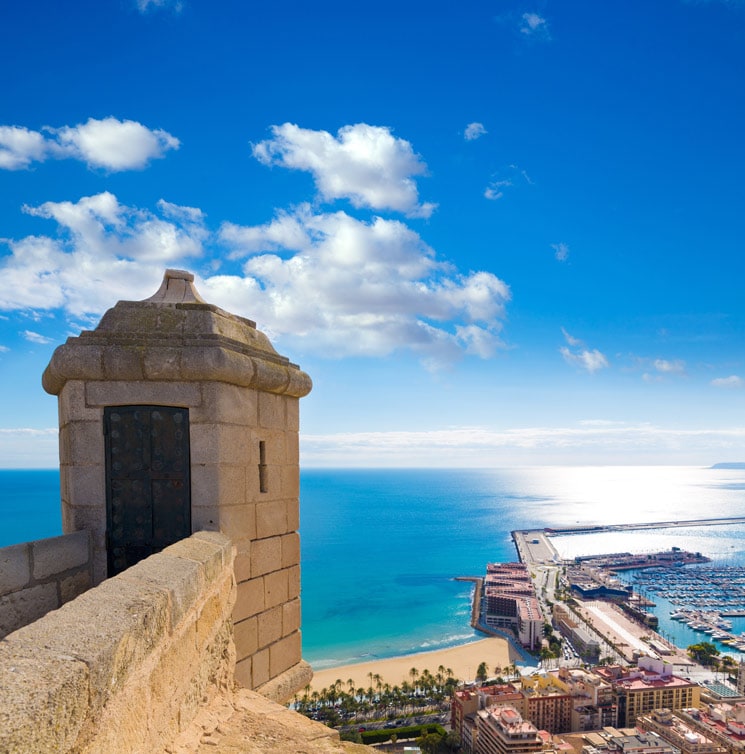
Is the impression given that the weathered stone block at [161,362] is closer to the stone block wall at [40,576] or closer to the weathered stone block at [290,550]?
the stone block wall at [40,576]

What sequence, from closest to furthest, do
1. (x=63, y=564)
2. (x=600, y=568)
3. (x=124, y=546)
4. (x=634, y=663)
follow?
1. (x=63, y=564)
2. (x=124, y=546)
3. (x=634, y=663)
4. (x=600, y=568)

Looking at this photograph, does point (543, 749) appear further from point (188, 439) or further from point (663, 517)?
point (663, 517)

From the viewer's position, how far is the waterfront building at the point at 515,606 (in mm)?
42812

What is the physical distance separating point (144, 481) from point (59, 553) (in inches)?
26.0

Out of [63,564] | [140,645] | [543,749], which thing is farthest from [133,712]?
[543,749]

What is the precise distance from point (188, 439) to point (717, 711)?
3664cm

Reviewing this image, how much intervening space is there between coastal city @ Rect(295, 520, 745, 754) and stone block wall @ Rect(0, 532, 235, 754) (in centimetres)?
2583

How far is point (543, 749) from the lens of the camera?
86.2 feet

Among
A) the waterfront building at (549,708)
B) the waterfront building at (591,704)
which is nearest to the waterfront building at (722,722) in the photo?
the waterfront building at (591,704)

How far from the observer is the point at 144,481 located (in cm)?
403

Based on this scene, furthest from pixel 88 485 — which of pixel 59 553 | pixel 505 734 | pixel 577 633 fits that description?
pixel 577 633

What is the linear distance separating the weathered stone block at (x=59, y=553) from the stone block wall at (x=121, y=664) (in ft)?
3.47

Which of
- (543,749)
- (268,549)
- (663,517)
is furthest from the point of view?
(663,517)

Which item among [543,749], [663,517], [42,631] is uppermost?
[42,631]
